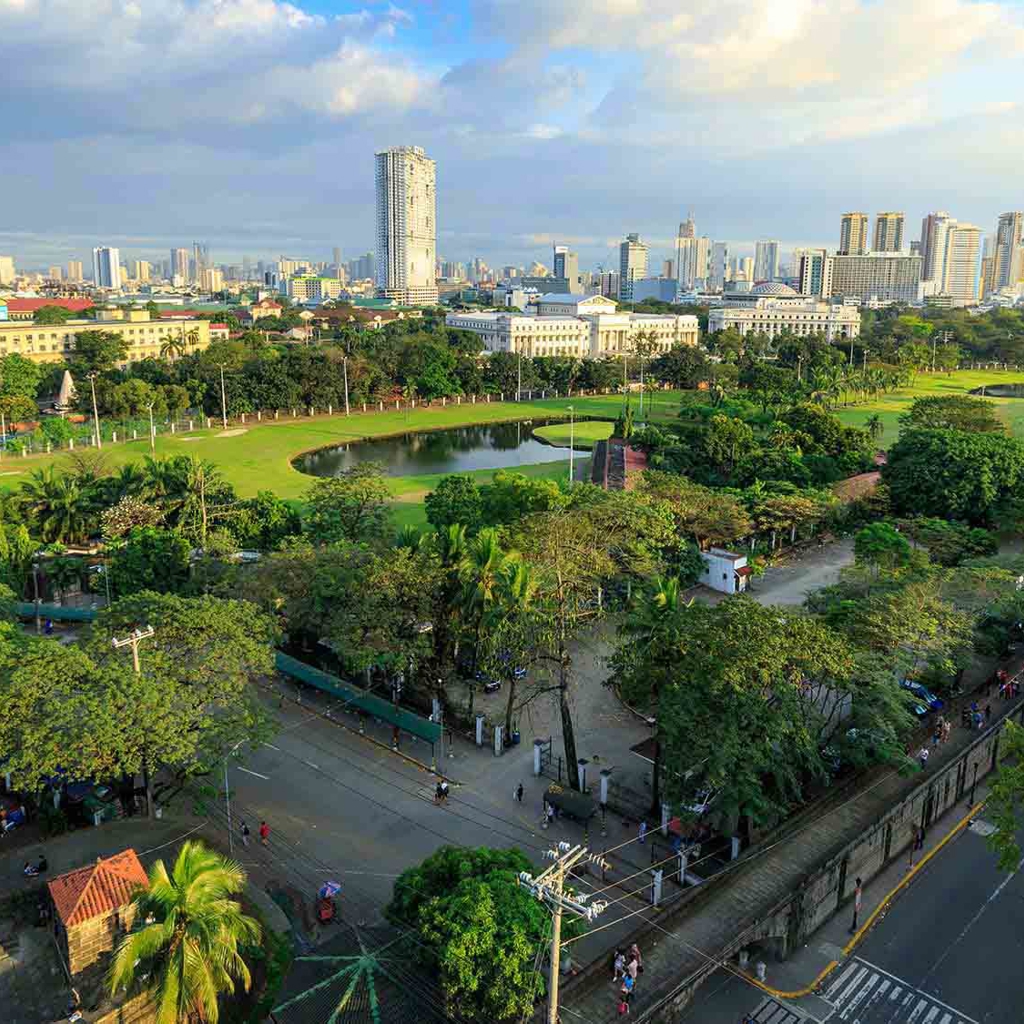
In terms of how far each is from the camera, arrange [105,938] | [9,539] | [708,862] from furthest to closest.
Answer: [9,539], [708,862], [105,938]

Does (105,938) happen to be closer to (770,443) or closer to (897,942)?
(897,942)

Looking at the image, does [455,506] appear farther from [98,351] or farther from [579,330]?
[579,330]

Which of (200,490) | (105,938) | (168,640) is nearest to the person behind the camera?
(105,938)

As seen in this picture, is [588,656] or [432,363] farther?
[432,363]

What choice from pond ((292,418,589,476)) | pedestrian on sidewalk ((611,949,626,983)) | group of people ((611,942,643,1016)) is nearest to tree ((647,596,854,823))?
group of people ((611,942,643,1016))

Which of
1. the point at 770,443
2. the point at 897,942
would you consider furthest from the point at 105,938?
the point at 770,443

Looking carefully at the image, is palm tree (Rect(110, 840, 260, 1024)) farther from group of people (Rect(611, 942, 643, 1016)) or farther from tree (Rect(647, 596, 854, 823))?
tree (Rect(647, 596, 854, 823))
